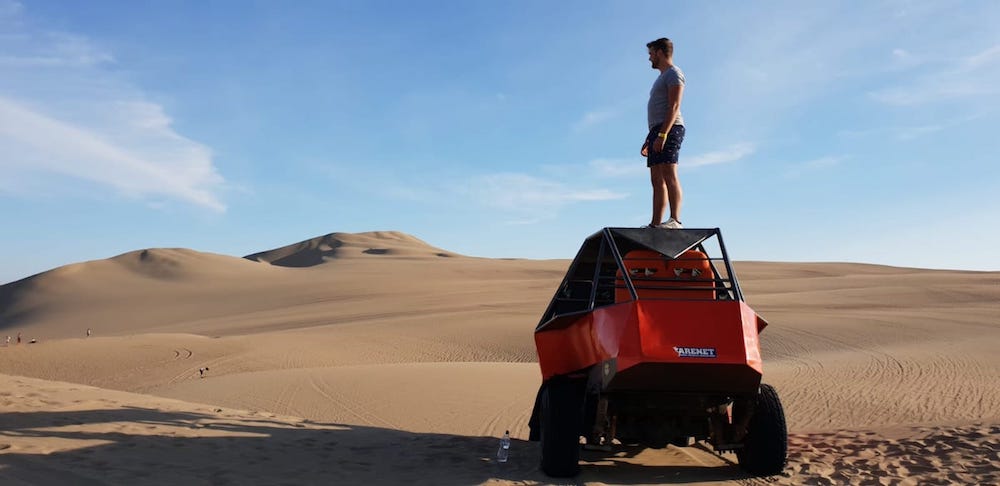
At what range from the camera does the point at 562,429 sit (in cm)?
608

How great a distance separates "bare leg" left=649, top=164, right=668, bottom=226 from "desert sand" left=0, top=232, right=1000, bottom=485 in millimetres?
2395

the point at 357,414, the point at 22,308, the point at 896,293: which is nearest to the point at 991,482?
the point at 357,414

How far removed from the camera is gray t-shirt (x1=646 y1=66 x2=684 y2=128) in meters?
6.48

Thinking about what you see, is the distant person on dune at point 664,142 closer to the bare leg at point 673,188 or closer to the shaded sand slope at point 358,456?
the bare leg at point 673,188

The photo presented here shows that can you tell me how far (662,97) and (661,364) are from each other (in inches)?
105

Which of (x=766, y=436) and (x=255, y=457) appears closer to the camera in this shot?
(x=766, y=436)

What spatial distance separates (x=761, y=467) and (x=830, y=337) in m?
15.5

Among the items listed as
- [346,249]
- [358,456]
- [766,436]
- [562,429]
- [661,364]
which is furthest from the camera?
[346,249]

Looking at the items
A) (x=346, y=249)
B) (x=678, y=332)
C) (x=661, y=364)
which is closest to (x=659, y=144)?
(x=678, y=332)

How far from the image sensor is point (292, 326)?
29609 millimetres

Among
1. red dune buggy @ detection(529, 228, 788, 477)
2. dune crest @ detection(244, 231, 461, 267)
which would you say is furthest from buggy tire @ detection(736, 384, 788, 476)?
dune crest @ detection(244, 231, 461, 267)

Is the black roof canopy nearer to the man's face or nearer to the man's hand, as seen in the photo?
the man's hand

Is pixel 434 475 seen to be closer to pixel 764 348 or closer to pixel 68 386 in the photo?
pixel 68 386

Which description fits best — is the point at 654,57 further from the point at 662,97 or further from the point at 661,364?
the point at 661,364
